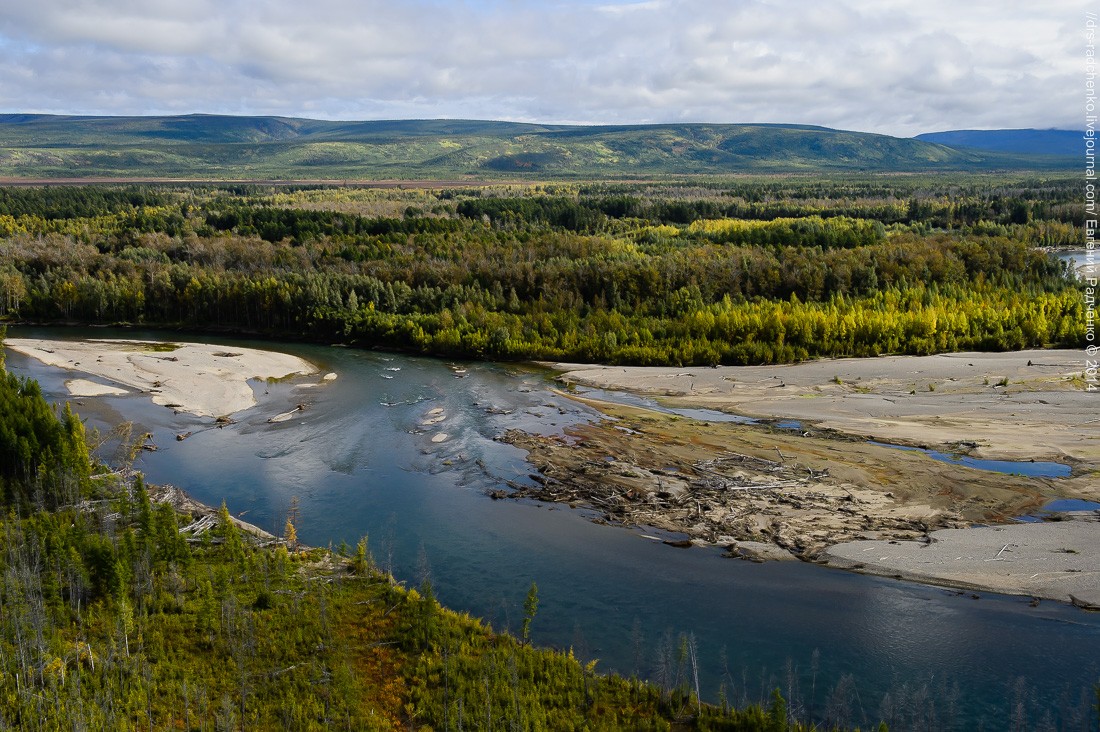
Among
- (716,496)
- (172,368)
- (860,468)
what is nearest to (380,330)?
(172,368)

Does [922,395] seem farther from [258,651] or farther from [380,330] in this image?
[380,330]

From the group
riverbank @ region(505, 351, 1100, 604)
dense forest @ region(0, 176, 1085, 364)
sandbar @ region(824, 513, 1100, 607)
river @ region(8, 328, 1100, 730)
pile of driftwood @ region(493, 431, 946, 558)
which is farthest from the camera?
dense forest @ region(0, 176, 1085, 364)

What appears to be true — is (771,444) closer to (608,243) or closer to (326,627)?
(326,627)

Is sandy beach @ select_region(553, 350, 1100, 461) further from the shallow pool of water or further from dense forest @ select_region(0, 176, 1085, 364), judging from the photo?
dense forest @ select_region(0, 176, 1085, 364)

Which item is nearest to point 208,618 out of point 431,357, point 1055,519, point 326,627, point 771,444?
point 326,627

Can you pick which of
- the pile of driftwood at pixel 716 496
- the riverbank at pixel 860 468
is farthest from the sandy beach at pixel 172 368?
the pile of driftwood at pixel 716 496

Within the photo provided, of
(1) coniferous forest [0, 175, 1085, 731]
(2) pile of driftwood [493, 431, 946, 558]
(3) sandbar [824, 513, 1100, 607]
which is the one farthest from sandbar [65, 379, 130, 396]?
(3) sandbar [824, 513, 1100, 607]

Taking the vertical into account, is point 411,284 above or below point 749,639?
above
